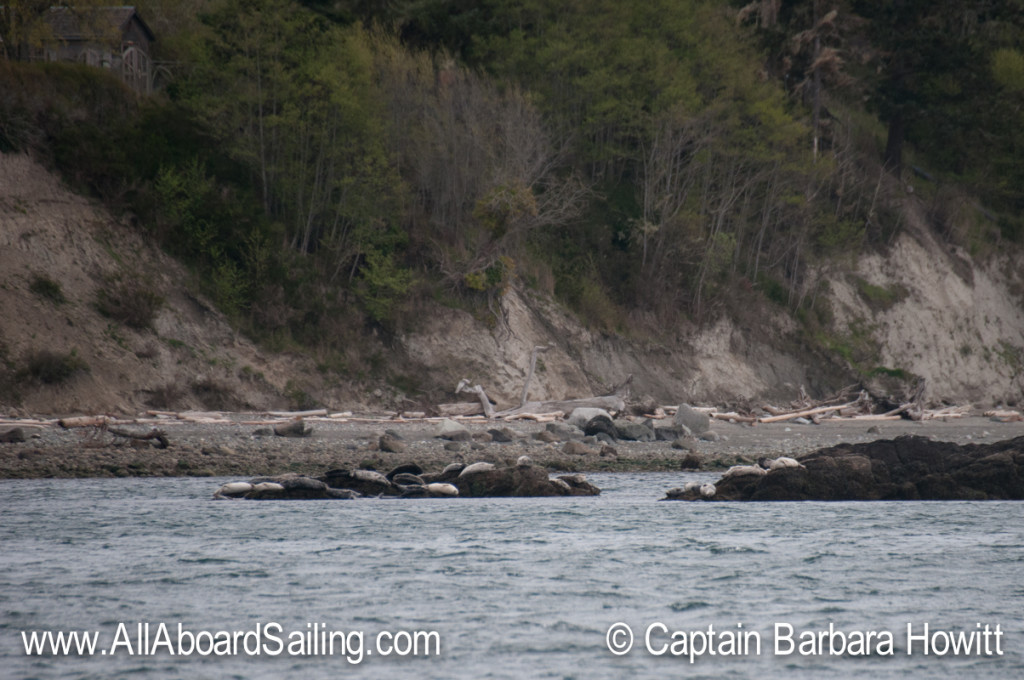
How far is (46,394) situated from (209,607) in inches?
750

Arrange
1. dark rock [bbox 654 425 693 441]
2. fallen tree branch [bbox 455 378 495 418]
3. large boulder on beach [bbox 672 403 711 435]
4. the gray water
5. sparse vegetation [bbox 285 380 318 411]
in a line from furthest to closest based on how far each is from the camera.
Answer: sparse vegetation [bbox 285 380 318 411], fallen tree branch [bbox 455 378 495 418], large boulder on beach [bbox 672 403 711 435], dark rock [bbox 654 425 693 441], the gray water

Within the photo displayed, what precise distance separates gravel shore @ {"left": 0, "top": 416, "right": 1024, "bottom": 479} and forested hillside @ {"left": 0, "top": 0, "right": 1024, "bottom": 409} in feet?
31.4

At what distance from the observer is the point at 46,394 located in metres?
28.8

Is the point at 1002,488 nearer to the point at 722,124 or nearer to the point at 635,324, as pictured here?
the point at 635,324

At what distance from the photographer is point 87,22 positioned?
40344mm

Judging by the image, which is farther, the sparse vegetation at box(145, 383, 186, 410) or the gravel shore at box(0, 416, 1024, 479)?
the sparse vegetation at box(145, 383, 186, 410)

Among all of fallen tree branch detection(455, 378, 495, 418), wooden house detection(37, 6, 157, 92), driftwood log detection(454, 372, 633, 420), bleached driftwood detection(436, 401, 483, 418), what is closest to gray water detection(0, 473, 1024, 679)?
driftwood log detection(454, 372, 633, 420)

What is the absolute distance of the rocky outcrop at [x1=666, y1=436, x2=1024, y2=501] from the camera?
→ 21016mm

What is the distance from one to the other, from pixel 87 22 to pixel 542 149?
18.1 m

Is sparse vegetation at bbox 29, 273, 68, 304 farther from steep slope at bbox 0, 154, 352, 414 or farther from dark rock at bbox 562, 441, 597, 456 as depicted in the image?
dark rock at bbox 562, 441, 597, 456

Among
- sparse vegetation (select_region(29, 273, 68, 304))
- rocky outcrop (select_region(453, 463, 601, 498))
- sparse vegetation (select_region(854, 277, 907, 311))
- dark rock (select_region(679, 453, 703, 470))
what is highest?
sparse vegetation (select_region(854, 277, 907, 311))

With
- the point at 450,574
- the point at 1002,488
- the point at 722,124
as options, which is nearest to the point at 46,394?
the point at 450,574

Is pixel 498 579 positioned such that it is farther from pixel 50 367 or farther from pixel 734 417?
pixel 734 417

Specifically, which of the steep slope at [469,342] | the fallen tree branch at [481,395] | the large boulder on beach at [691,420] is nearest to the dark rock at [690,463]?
the large boulder on beach at [691,420]
